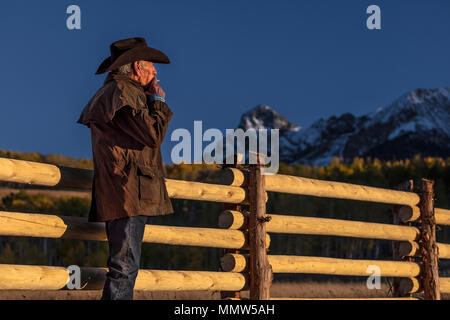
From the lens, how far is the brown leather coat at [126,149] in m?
4.22

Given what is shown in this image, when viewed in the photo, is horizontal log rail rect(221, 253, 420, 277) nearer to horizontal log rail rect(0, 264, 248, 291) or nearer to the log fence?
the log fence

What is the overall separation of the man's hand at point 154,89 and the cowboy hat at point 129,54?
17cm

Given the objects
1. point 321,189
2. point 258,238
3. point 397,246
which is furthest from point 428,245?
point 258,238

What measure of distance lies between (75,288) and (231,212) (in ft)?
7.16

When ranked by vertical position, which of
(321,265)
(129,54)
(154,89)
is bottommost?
(321,265)

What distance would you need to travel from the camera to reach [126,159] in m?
4.32

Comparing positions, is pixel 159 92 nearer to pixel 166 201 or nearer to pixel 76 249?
pixel 166 201

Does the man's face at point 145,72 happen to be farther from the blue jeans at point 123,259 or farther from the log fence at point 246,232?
the log fence at point 246,232

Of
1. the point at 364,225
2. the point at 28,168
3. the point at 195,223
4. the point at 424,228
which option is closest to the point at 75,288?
the point at 28,168

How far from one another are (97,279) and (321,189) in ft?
10.7

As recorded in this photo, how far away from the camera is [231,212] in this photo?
676cm

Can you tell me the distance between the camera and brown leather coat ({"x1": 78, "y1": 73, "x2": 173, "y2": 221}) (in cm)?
422

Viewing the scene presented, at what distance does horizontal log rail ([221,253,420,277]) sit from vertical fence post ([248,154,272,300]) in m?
0.16

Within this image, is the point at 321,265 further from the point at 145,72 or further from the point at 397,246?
the point at 145,72
